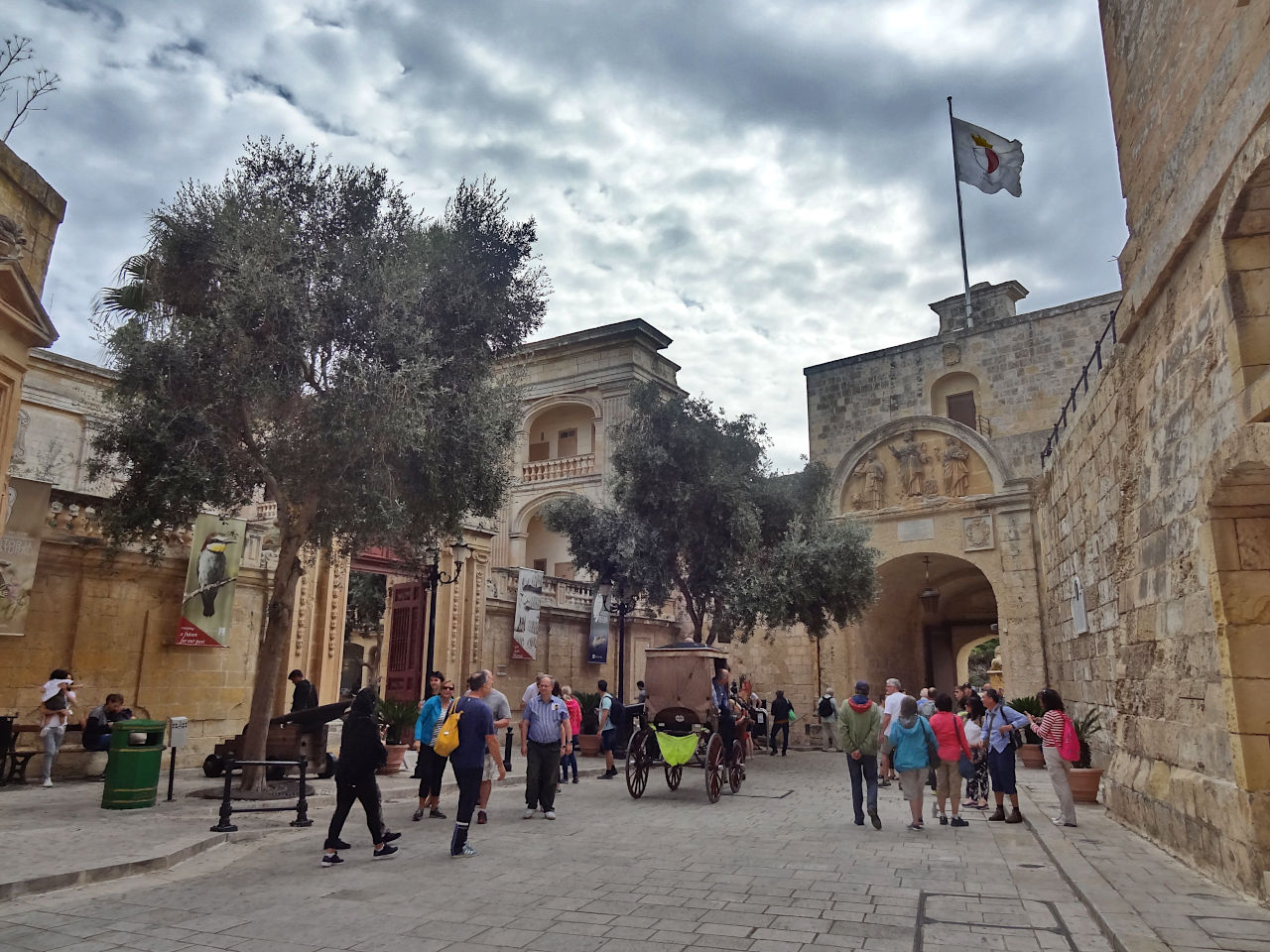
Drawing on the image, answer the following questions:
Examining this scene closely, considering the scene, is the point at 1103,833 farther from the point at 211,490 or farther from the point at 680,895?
the point at 211,490

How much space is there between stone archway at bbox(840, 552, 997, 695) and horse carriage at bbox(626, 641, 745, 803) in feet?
35.6

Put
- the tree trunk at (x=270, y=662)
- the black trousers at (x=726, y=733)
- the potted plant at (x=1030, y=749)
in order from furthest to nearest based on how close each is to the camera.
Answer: the potted plant at (x=1030, y=749), the black trousers at (x=726, y=733), the tree trunk at (x=270, y=662)

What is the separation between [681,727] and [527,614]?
9195mm

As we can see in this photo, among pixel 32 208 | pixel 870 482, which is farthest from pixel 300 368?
pixel 870 482

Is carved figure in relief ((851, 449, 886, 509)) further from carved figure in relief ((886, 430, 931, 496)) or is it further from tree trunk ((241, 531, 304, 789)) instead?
tree trunk ((241, 531, 304, 789))

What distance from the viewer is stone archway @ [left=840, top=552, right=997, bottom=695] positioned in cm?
2347

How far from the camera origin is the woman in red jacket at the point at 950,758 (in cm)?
940

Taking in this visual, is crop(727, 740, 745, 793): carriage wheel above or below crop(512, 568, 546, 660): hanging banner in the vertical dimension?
below

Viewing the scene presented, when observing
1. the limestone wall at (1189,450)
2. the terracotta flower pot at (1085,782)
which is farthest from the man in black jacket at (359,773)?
the terracotta flower pot at (1085,782)

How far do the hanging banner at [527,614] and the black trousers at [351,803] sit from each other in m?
13.0

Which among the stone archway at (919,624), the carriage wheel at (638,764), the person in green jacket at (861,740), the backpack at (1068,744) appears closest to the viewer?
the backpack at (1068,744)

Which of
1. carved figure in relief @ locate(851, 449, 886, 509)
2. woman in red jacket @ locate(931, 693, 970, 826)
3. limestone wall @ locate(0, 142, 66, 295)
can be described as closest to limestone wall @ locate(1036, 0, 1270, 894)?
woman in red jacket @ locate(931, 693, 970, 826)

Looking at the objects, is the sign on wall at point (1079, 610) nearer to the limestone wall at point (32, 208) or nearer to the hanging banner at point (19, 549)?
the limestone wall at point (32, 208)

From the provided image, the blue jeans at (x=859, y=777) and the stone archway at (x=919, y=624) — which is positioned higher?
the stone archway at (x=919, y=624)
